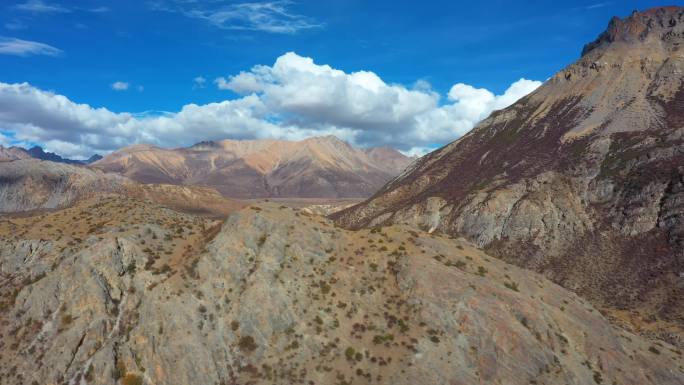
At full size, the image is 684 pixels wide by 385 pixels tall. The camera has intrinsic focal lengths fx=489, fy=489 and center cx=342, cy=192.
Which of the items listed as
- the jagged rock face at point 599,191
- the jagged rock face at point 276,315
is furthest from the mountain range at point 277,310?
the jagged rock face at point 599,191

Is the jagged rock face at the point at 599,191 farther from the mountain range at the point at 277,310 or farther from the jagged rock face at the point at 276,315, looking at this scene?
the mountain range at the point at 277,310

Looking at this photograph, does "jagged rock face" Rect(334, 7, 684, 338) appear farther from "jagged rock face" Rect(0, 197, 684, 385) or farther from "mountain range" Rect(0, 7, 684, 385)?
"mountain range" Rect(0, 7, 684, 385)

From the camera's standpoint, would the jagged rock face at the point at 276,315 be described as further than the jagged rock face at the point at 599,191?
No

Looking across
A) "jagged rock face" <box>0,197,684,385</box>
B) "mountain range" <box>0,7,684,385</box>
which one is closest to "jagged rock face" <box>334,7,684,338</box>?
"jagged rock face" <box>0,197,684,385</box>

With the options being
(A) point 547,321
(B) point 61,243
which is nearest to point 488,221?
(A) point 547,321

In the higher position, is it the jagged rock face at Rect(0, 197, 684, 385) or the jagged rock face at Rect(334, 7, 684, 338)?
the jagged rock face at Rect(334, 7, 684, 338)

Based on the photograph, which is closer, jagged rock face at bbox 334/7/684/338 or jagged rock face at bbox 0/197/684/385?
jagged rock face at bbox 0/197/684/385
